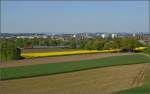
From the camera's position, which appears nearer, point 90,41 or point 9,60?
point 9,60

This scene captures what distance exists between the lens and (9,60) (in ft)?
83.5

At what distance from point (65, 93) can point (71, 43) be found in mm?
32356

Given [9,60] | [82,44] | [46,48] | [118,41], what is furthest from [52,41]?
[9,60]

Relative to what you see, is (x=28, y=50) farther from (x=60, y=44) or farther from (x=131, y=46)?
(x=131, y=46)

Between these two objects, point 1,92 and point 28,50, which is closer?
point 1,92

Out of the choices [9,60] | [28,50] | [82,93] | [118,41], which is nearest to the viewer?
[82,93]

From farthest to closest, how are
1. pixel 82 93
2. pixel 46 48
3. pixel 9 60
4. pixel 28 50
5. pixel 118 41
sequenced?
pixel 118 41 → pixel 46 48 → pixel 28 50 → pixel 9 60 → pixel 82 93

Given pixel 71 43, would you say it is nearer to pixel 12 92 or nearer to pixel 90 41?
pixel 90 41

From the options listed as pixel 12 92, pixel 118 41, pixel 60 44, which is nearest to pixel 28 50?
pixel 60 44

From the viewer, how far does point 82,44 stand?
146 feet

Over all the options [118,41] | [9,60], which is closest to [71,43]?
[118,41]

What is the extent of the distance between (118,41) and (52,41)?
9816 millimetres

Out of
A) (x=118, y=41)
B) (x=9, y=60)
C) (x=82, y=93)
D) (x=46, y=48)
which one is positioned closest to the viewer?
(x=82, y=93)

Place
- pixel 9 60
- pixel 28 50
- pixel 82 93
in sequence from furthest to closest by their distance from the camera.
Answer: pixel 28 50 < pixel 9 60 < pixel 82 93
